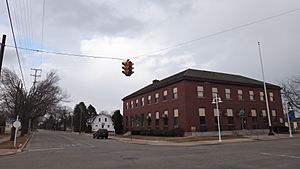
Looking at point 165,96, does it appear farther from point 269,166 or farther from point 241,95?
point 269,166

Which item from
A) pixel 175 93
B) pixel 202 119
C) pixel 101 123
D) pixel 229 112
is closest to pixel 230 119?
pixel 229 112

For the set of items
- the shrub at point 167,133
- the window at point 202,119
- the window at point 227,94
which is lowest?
the shrub at point 167,133

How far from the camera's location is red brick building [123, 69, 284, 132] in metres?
41.7

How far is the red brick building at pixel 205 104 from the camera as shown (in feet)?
137

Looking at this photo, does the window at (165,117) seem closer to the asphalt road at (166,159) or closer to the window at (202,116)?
the window at (202,116)

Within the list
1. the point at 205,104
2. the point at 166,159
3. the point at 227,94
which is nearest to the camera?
the point at 166,159

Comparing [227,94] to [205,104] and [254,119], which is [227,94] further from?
[254,119]

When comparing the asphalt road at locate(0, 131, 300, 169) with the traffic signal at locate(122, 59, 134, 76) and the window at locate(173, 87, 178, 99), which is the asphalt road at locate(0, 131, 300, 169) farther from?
the window at locate(173, 87, 178, 99)

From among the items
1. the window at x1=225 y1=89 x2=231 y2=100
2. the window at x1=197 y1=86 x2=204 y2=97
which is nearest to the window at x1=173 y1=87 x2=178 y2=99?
the window at x1=197 y1=86 x2=204 y2=97

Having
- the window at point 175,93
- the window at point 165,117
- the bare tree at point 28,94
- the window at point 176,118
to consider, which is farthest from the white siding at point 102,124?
the window at point 176,118

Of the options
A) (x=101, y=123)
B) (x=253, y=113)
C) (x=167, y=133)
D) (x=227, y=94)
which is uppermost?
(x=227, y=94)

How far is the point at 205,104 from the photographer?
4288 cm

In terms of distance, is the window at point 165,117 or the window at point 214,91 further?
the window at point 165,117

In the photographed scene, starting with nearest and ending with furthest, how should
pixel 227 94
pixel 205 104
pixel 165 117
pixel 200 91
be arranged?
pixel 205 104 < pixel 200 91 < pixel 227 94 < pixel 165 117
